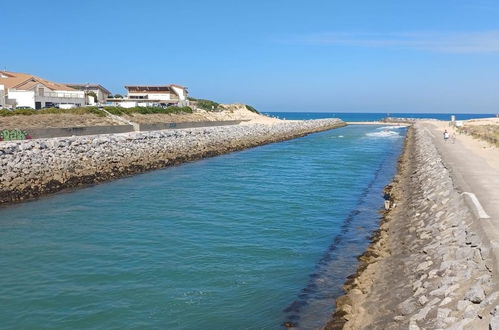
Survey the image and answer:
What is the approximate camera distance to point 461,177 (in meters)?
15.9

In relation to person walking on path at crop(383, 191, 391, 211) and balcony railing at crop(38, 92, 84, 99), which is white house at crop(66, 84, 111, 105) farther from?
person walking on path at crop(383, 191, 391, 211)

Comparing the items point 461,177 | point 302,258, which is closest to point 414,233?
point 302,258

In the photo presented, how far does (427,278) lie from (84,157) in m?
19.6

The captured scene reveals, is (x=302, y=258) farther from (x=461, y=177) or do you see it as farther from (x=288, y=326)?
(x=461, y=177)

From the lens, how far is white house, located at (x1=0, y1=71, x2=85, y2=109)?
46075 millimetres

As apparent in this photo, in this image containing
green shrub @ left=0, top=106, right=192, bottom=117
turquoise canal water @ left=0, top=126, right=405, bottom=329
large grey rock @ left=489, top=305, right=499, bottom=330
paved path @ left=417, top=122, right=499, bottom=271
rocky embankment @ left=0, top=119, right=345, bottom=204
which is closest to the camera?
large grey rock @ left=489, top=305, right=499, bottom=330

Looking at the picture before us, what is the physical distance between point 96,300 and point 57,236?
492 centimetres

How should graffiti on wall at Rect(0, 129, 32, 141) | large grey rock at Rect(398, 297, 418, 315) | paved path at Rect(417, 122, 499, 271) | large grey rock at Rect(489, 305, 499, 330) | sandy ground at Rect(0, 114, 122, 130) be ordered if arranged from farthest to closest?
sandy ground at Rect(0, 114, 122, 130)
graffiti on wall at Rect(0, 129, 32, 141)
paved path at Rect(417, 122, 499, 271)
large grey rock at Rect(398, 297, 418, 315)
large grey rock at Rect(489, 305, 499, 330)

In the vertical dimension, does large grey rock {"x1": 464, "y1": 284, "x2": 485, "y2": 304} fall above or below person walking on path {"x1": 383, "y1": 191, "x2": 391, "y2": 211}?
above

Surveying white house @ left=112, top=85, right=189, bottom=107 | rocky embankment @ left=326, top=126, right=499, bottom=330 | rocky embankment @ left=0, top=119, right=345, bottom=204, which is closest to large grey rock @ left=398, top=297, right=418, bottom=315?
rocky embankment @ left=326, top=126, right=499, bottom=330

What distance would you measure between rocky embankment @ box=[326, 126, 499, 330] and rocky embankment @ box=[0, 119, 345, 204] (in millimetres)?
14020

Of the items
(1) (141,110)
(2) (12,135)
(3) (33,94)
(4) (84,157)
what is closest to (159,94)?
(1) (141,110)

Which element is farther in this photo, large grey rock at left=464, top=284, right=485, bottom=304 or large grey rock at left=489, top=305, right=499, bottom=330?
large grey rock at left=464, top=284, right=485, bottom=304

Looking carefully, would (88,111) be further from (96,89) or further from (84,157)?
(96,89)
